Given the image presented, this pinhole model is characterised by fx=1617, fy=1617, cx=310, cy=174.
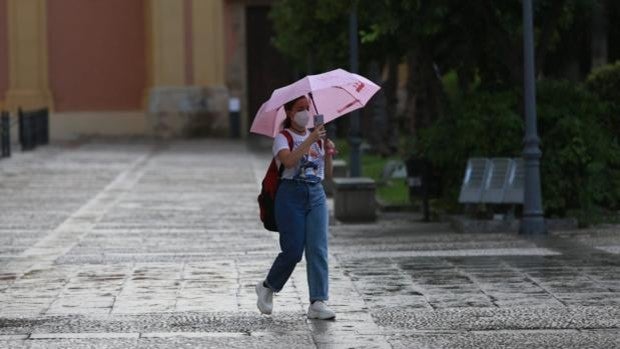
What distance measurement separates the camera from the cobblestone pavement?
10.1 m

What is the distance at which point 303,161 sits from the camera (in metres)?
10.7

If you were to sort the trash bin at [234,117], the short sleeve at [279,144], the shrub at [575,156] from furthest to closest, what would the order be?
the trash bin at [234,117] → the shrub at [575,156] → the short sleeve at [279,144]

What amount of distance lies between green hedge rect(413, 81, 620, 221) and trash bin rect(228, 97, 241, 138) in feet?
86.9

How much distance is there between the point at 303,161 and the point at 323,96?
0.54m

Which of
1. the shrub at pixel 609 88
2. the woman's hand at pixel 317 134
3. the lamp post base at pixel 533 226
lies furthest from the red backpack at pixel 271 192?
the shrub at pixel 609 88

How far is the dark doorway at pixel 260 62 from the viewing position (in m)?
47.2

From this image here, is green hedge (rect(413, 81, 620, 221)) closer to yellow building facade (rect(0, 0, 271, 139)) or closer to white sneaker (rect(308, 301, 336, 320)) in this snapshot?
white sneaker (rect(308, 301, 336, 320))

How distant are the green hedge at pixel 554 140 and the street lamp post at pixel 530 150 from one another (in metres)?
0.77

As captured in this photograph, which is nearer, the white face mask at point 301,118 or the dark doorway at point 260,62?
the white face mask at point 301,118

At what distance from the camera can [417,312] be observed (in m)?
11.0

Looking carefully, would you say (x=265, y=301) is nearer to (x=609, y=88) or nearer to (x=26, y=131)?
(x=609, y=88)

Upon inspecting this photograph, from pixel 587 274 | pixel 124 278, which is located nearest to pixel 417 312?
pixel 587 274

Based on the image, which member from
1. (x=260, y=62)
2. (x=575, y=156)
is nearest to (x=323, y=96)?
(x=575, y=156)

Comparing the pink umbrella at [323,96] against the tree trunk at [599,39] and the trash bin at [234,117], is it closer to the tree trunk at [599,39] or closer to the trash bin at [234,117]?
the tree trunk at [599,39]
